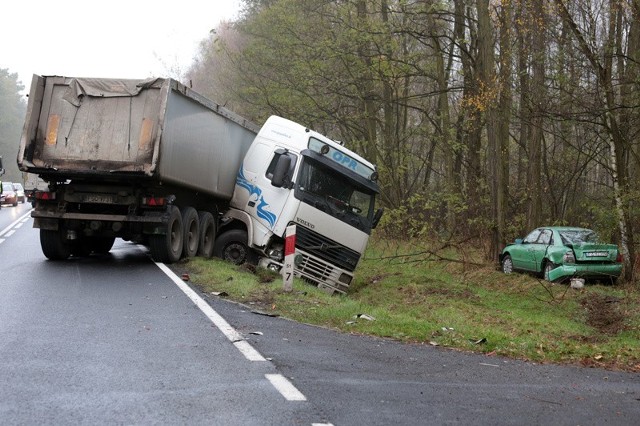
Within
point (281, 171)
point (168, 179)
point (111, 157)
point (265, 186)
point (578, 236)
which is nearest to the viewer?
point (111, 157)

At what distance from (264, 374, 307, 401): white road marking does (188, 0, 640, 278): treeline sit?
11.1 meters

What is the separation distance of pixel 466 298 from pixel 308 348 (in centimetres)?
815

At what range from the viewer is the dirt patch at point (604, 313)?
12492 mm

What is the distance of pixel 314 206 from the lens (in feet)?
49.7

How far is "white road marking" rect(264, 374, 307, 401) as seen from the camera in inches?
211

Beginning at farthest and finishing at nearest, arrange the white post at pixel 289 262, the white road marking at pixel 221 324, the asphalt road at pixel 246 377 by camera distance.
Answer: the white post at pixel 289 262, the white road marking at pixel 221 324, the asphalt road at pixel 246 377

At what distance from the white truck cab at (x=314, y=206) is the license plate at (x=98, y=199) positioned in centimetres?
294

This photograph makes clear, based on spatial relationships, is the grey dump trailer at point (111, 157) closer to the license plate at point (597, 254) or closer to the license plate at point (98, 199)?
the license plate at point (98, 199)

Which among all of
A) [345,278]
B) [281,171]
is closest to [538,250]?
[345,278]

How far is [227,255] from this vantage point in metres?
17.3

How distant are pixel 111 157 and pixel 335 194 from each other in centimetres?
431

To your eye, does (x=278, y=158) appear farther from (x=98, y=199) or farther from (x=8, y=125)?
(x=8, y=125)

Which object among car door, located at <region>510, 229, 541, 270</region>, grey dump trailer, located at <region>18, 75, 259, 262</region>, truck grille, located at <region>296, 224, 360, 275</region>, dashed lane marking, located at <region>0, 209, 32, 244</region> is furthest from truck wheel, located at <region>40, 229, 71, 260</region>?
car door, located at <region>510, 229, 541, 270</region>

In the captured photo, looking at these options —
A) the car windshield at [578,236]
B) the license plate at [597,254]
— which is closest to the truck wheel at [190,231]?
the car windshield at [578,236]
